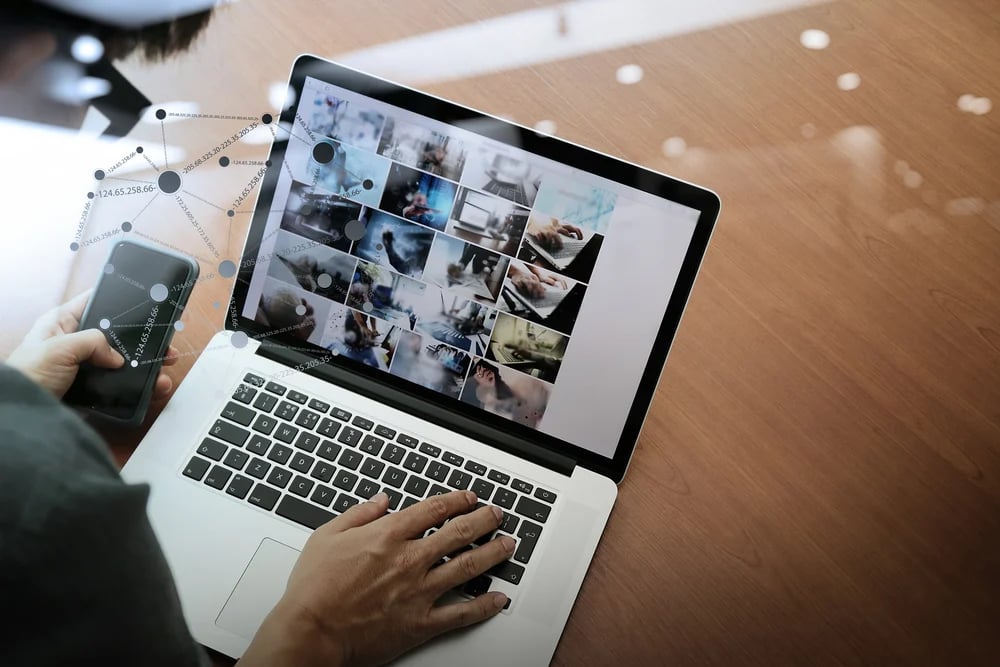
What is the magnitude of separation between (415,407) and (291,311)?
147 mm

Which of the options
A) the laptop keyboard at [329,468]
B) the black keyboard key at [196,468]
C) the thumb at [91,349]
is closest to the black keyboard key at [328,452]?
the laptop keyboard at [329,468]

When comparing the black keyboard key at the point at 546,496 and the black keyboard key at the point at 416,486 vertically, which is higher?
the black keyboard key at the point at 546,496

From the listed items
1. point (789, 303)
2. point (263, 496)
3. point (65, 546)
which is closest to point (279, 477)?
point (263, 496)

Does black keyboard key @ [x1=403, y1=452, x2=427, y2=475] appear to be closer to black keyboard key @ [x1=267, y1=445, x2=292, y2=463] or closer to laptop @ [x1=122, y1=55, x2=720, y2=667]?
Answer: laptop @ [x1=122, y1=55, x2=720, y2=667]

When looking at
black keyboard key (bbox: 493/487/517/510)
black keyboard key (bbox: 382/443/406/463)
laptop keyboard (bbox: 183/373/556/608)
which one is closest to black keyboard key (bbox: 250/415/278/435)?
laptop keyboard (bbox: 183/373/556/608)

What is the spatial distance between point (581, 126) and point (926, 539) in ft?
1.65

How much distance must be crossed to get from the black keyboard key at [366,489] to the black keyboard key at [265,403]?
11cm

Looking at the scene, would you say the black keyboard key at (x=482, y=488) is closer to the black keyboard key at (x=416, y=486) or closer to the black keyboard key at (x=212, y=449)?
the black keyboard key at (x=416, y=486)

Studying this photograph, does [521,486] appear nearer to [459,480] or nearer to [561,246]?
[459,480]

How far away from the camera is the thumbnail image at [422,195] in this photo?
24.7 inches

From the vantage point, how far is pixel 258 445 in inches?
25.9

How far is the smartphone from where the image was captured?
26.3 inches

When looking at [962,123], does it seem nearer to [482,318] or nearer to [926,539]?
[926,539]

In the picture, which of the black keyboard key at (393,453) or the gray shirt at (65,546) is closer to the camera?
the gray shirt at (65,546)
